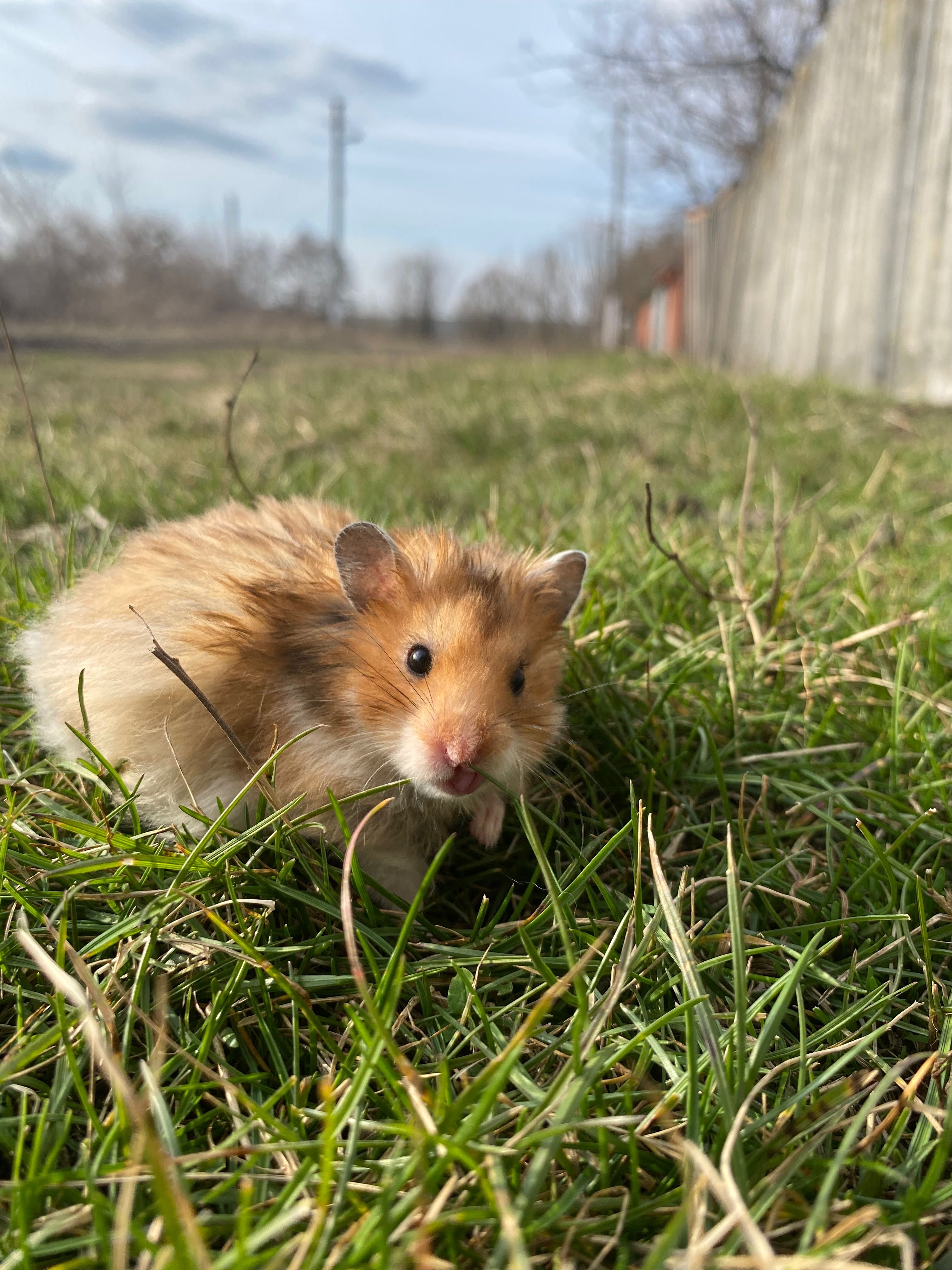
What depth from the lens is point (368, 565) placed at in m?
2.20

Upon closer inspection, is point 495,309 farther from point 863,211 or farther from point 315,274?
point 863,211

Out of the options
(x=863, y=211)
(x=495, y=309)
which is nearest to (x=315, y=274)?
(x=495, y=309)

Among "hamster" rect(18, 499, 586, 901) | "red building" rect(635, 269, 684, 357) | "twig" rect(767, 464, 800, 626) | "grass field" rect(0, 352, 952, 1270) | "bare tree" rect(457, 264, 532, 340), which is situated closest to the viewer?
"grass field" rect(0, 352, 952, 1270)

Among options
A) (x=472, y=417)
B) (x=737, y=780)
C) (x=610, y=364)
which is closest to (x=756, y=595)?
(x=737, y=780)

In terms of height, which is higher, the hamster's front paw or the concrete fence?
the concrete fence

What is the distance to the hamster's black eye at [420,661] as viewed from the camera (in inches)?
82.3

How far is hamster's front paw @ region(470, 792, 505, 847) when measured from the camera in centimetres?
212

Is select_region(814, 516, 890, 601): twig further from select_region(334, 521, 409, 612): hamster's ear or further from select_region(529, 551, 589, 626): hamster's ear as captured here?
select_region(334, 521, 409, 612): hamster's ear

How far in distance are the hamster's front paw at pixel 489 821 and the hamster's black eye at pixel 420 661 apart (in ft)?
1.12

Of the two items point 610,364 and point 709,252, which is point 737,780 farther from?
point 709,252

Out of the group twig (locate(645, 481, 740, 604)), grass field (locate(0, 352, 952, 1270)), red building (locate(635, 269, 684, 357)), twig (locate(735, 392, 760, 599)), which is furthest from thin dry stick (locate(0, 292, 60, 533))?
red building (locate(635, 269, 684, 357))

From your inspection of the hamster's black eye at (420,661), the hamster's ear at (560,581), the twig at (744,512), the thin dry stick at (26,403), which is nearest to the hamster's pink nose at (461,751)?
the hamster's black eye at (420,661)

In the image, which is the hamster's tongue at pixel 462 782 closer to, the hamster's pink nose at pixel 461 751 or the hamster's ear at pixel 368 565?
the hamster's pink nose at pixel 461 751

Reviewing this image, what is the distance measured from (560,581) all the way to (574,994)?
110cm
